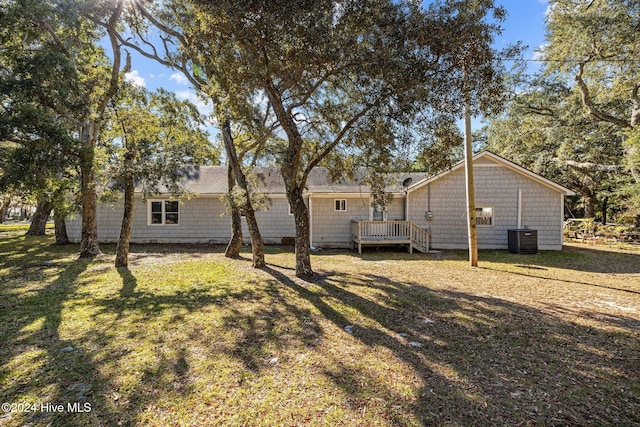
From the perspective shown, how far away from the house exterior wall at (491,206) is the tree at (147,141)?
963cm

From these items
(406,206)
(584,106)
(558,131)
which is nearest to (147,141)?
(406,206)

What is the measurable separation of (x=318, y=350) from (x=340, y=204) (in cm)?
Answer: 1076

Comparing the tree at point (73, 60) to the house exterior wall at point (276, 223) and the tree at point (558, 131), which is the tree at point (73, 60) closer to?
the house exterior wall at point (276, 223)

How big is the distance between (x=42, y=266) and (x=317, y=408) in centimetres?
1095

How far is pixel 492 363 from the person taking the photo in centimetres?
383

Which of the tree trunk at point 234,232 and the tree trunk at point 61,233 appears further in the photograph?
the tree trunk at point 61,233

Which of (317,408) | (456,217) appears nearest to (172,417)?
(317,408)

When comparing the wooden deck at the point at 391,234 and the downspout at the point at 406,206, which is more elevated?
the downspout at the point at 406,206

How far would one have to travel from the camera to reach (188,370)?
3580 mm

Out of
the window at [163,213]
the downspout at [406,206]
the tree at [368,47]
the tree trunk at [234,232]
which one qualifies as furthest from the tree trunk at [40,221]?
the downspout at [406,206]

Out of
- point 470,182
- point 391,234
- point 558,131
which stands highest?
point 558,131

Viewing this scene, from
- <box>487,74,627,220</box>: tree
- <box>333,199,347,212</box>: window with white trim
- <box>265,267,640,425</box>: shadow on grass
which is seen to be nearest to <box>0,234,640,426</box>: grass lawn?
<box>265,267,640,425</box>: shadow on grass

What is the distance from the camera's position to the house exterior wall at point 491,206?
1356cm

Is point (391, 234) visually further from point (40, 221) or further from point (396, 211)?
point (40, 221)
